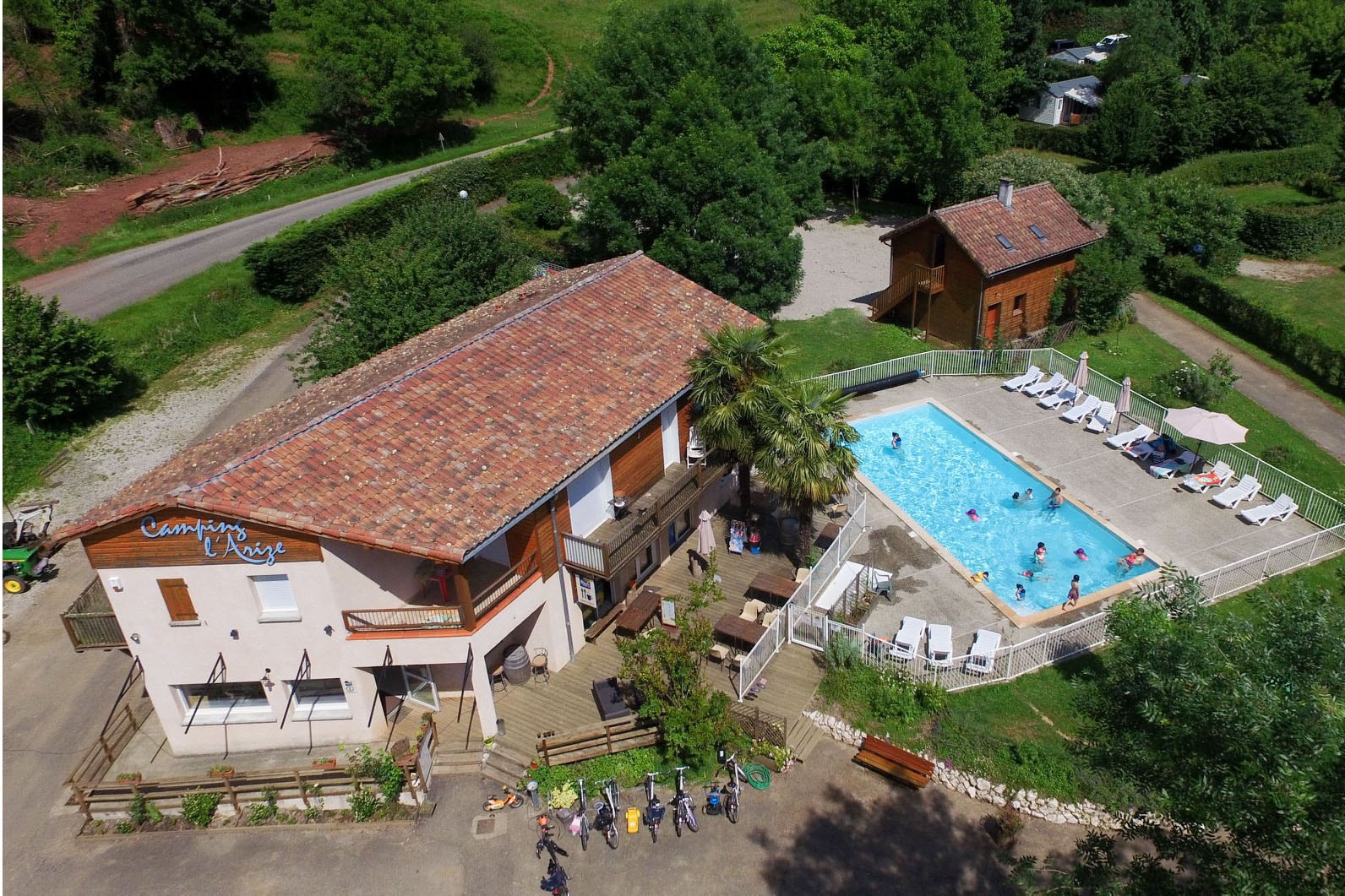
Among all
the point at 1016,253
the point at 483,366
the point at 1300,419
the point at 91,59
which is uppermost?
the point at 91,59

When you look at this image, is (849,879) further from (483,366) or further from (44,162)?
(44,162)

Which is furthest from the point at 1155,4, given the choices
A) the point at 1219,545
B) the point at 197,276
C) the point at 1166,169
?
the point at 197,276

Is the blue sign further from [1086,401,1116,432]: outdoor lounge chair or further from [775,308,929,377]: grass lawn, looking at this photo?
[1086,401,1116,432]: outdoor lounge chair

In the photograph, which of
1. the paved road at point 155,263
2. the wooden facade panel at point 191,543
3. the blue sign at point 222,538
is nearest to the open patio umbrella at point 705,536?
the wooden facade panel at point 191,543

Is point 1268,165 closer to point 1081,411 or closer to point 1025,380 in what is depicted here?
point 1025,380

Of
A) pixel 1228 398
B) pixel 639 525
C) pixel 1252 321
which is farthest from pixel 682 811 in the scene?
pixel 1252 321

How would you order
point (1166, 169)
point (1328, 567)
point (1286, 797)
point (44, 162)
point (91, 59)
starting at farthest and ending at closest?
point (1166, 169)
point (91, 59)
point (44, 162)
point (1328, 567)
point (1286, 797)
